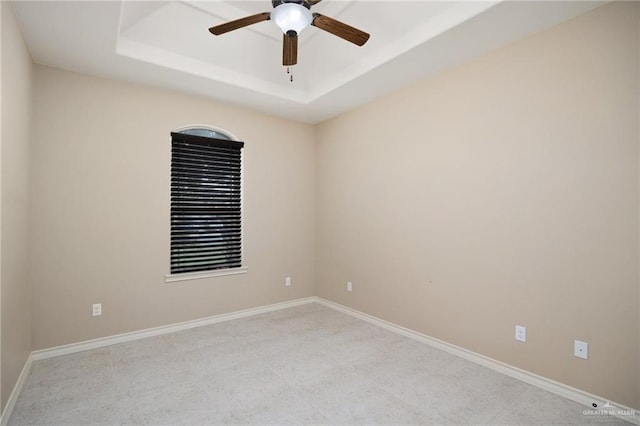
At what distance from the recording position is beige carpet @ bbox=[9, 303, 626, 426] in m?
2.04

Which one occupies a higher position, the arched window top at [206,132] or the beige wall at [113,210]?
the arched window top at [206,132]

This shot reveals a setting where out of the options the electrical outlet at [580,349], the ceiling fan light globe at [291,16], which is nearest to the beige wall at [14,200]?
the ceiling fan light globe at [291,16]

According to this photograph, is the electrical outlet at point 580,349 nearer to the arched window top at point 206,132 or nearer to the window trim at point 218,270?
the window trim at point 218,270

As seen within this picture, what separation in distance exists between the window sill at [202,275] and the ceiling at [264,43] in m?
2.02

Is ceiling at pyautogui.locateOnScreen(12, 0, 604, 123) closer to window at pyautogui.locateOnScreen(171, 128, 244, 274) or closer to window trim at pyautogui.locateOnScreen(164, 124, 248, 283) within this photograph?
window trim at pyautogui.locateOnScreen(164, 124, 248, 283)

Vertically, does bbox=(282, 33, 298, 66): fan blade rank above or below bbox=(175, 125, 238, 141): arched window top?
above

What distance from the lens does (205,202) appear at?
149 inches

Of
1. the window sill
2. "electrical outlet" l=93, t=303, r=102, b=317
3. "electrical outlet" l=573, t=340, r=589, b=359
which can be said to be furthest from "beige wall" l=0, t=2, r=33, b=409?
"electrical outlet" l=573, t=340, r=589, b=359

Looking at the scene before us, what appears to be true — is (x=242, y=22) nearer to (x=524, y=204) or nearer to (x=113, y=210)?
(x=113, y=210)

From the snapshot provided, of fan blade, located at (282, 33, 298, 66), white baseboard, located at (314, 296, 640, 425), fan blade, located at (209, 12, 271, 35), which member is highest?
fan blade, located at (209, 12, 271, 35)

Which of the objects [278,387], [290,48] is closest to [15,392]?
[278,387]

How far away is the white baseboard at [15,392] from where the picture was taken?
1.94m

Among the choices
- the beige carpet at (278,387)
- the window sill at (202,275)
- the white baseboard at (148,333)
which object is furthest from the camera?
the window sill at (202,275)

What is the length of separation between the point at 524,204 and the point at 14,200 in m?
3.65
